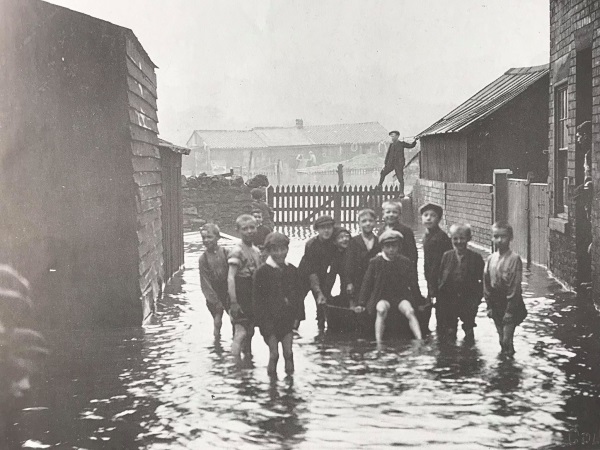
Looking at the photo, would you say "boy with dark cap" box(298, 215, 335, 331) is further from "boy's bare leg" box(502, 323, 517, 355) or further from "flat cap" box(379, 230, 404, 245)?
"boy's bare leg" box(502, 323, 517, 355)

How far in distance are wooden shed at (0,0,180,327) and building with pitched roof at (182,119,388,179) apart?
66763mm

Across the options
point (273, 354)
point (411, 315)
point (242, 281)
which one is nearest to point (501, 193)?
point (411, 315)

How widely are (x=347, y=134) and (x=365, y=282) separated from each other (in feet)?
242

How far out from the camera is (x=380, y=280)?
10.7 meters

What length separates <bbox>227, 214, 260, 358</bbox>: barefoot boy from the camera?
9.56 metres

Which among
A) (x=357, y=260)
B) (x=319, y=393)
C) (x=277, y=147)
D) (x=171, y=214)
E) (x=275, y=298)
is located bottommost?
(x=319, y=393)

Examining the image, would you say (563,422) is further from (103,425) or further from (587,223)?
(587,223)

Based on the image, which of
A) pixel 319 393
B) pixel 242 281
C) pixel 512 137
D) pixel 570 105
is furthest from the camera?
pixel 512 137

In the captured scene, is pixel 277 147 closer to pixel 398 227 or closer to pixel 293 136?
pixel 293 136

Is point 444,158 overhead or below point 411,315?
overhead

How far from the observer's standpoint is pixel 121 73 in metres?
11.8

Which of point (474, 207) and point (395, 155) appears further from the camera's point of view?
point (395, 155)

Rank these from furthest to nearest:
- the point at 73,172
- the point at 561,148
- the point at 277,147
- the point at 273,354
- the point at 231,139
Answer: the point at 231,139
the point at 277,147
the point at 561,148
the point at 73,172
the point at 273,354

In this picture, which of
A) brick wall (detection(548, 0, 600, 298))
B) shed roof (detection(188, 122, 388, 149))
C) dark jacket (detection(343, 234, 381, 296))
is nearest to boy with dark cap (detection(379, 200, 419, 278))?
dark jacket (detection(343, 234, 381, 296))
